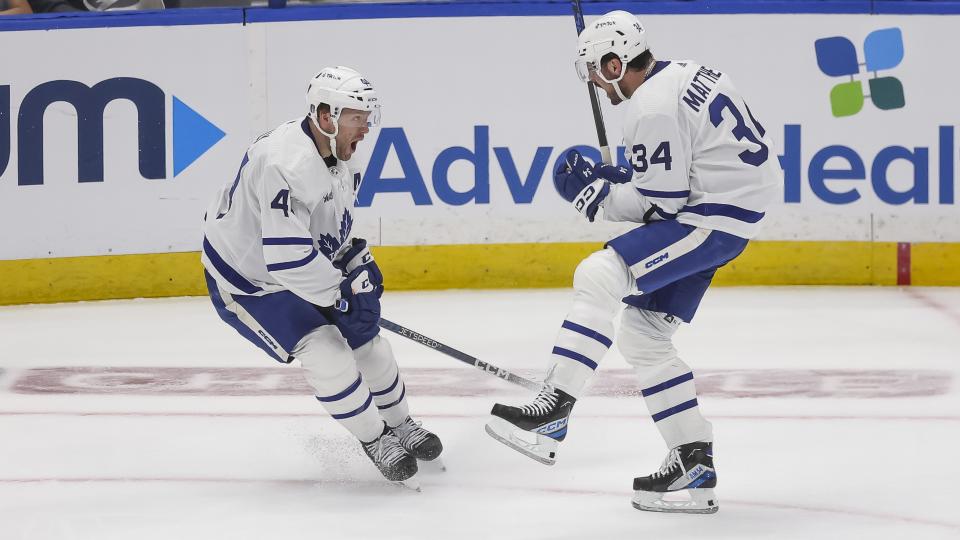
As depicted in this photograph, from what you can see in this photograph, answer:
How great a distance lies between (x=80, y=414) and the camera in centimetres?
438

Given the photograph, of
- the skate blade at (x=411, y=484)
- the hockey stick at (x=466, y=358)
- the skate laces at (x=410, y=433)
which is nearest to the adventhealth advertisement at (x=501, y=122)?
the hockey stick at (x=466, y=358)

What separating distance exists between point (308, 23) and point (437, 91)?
0.64m

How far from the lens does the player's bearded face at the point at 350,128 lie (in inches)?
133

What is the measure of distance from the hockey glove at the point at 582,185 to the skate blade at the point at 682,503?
656 mm

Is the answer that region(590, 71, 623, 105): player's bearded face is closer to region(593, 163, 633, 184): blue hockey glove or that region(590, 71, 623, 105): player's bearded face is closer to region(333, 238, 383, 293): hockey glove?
region(593, 163, 633, 184): blue hockey glove

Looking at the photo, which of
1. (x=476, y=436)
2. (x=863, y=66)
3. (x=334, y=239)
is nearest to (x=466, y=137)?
(x=863, y=66)

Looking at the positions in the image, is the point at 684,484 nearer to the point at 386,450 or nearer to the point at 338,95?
the point at 386,450

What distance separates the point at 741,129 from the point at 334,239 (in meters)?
1.02

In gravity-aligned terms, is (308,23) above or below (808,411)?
above

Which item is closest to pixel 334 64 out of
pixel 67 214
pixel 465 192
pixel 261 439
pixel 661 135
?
pixel 465 192

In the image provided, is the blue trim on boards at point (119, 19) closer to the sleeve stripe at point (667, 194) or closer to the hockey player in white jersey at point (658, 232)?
the hockey player in white jersey at point (658, 232)

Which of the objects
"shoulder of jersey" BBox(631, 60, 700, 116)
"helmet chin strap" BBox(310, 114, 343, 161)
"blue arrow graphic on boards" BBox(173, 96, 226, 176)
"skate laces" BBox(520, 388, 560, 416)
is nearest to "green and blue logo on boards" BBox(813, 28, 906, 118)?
"blue arrow graphic on boards" BBox(173, 96, 226, 176)

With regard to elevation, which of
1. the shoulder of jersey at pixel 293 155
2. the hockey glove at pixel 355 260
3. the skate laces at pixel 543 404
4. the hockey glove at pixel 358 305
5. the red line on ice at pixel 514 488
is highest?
the shoulder of jersey at pixel 293 155

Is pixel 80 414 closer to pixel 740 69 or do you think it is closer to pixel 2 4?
pixel 2 4
